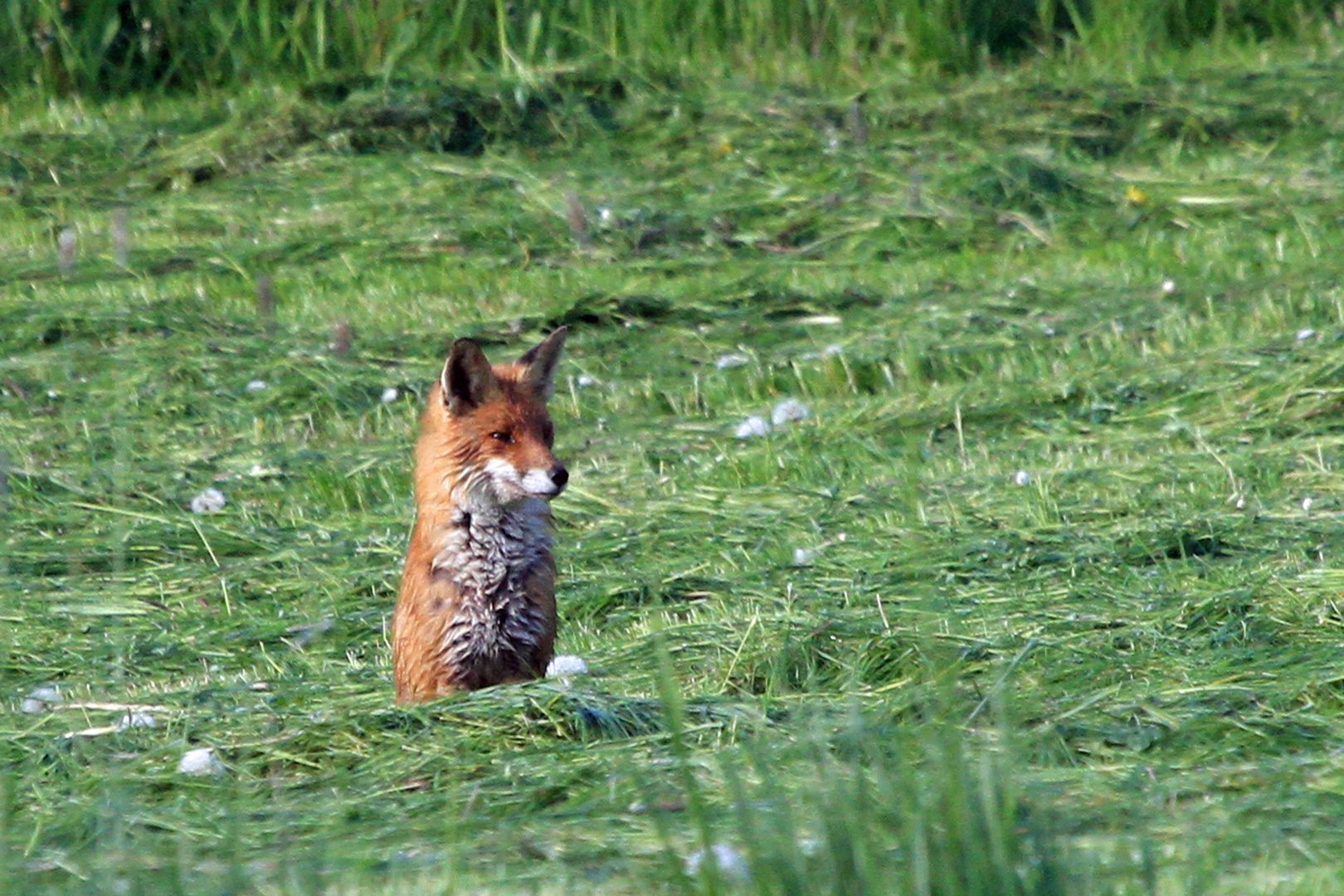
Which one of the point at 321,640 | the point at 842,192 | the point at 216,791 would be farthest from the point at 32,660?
the point at 842,192

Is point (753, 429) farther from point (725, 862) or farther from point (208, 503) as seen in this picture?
point (725, 862)

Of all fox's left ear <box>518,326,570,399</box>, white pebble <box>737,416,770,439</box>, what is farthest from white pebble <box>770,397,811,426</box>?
fox's left ear <box>518,326,570,399</box>

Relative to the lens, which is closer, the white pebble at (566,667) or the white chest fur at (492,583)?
the white chest fur at (492,583)

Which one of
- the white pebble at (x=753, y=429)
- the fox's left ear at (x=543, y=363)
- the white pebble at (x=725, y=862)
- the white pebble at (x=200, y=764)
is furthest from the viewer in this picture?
the white pebble at (x=753, y=429)

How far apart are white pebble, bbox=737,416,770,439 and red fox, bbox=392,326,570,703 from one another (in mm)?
2593

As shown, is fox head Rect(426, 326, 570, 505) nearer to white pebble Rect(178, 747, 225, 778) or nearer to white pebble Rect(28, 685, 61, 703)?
white pebble Rect(178, 747, 225, 778)

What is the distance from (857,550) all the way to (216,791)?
2669 mm

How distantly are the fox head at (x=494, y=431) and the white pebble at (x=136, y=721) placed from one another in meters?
0.96

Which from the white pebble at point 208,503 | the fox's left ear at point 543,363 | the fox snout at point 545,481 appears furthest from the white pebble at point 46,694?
the white pebble at point 208,503

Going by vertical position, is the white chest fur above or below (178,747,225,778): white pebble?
above

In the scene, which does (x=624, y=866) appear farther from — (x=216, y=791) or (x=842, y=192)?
(x=842, y=192)

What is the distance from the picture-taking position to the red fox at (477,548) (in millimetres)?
5004

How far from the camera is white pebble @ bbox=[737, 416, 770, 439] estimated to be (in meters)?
7.81

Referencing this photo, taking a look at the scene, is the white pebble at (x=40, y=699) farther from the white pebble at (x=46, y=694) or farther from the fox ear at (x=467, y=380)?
the fox ear at (x=467, y=380)
